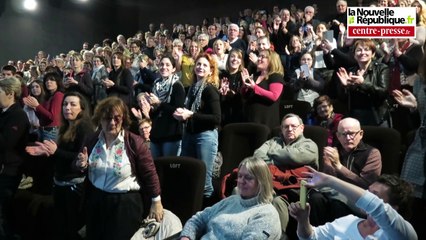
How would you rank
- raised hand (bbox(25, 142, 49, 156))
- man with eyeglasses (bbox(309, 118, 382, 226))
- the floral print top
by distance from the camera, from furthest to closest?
raised hand (bbox(25, 142, 49, 156))
man with eyeglasses (bbox(309, 118, 382, 226))
the floral print top

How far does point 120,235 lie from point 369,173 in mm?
1369

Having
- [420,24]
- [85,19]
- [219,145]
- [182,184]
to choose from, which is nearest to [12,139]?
[182,184]

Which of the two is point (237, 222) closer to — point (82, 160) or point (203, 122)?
point (82, 160)

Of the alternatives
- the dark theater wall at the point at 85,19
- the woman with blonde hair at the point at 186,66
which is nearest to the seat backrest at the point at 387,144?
the woman with blonde hair at the point at 186,66

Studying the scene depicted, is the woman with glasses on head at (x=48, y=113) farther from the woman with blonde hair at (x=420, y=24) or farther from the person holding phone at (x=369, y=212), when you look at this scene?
the woman with blonde hair at (x=420, y=24)

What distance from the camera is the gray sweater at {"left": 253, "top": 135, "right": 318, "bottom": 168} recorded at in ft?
10.4

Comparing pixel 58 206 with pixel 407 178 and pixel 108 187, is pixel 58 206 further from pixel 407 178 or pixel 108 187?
pixel 407 178

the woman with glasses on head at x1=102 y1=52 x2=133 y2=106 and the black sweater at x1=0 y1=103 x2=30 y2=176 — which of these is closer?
the black sweater at x1=0 y1=103 x2=30 y2=176

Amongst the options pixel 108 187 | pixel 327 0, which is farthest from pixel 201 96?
pixel 327 0

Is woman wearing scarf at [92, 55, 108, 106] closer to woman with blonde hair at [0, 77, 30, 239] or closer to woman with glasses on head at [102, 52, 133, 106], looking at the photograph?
woman with glasses on head at [102, 52, 133, 106]

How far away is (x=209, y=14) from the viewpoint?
12219mm

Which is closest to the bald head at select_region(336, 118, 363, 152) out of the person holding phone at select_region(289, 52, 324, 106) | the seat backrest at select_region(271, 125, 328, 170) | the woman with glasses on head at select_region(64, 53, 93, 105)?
the seat backrest at select_region(271, 125, 328, 170)

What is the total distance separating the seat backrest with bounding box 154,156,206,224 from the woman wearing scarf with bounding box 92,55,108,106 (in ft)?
8.37

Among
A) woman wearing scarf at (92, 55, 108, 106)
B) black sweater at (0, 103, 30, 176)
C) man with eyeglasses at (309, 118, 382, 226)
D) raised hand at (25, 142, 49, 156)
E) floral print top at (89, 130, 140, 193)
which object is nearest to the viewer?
floral print top at (89, 130, 140, 193)
